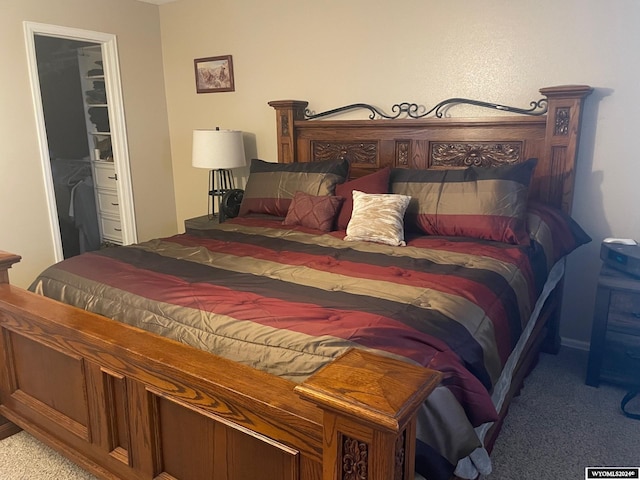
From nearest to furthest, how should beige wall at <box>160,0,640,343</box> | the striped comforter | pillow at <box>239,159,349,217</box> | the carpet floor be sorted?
1. the striped comforter
2. the carpet floor
3. beige wall at <box>160,0,640,343</box>
4. pillow at <box>239,159,349,217</box>

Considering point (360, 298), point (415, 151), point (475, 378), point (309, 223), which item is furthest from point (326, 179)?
point (475, 378)

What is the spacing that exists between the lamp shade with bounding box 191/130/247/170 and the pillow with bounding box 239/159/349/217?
41 cm

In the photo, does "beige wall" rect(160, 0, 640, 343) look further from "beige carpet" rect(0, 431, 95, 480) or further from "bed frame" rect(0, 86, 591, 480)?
"beige carpet" rect(0, 431, 95, 480)

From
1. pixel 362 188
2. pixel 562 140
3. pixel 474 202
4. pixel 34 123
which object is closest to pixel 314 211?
pixel 362 188

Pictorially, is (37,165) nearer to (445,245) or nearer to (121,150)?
(121,150)

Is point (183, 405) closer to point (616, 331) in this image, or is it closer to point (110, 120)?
point (616, 331)

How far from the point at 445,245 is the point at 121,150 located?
296 centimetres

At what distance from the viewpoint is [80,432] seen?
68.3 inches

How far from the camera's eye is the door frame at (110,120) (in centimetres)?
349

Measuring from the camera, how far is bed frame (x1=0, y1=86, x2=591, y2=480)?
1004 millimetres

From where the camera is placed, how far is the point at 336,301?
167 cm

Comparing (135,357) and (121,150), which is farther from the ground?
(121,150)

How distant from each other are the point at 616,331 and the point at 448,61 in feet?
5.74

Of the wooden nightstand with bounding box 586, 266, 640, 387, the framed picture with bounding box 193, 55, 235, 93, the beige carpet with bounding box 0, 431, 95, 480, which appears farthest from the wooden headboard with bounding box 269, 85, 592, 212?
the beige carpet with bounding box 0, 431, 95, 480
